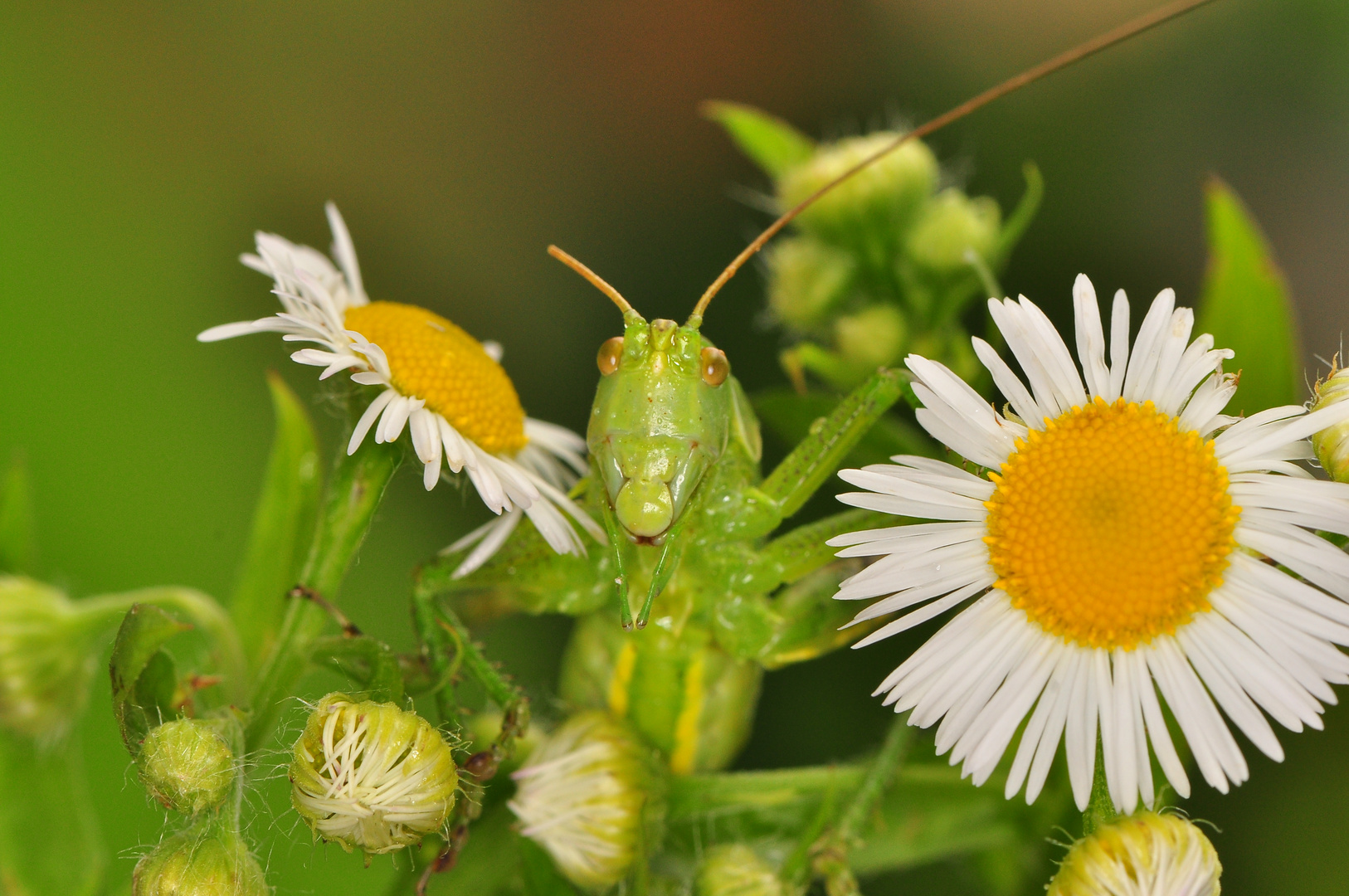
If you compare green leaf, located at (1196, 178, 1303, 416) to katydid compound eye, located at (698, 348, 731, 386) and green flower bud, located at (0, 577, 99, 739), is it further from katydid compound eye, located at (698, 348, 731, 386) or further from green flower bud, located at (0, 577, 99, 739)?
green flower bud, located at (0, 577, 99, 739)

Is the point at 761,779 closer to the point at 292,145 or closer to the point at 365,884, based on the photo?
the point at 365,884

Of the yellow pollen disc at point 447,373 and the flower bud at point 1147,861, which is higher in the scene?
the yellow pollen disc at point 447,373

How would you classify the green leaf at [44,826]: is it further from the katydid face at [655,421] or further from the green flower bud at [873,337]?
the green flower bud at [873,337]

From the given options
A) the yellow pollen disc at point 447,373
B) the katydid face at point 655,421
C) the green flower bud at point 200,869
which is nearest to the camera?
the green flower bud at point 200,869

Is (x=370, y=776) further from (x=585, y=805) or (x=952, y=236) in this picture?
(x=952, y=236)

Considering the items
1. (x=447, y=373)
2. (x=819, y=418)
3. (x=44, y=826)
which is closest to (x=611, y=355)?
(x=447, y=373)

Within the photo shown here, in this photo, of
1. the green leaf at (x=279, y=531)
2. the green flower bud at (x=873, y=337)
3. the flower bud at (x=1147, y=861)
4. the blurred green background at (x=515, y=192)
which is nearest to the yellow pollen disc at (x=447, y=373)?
the green leaf at (x=279, y=531)
